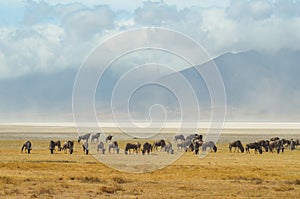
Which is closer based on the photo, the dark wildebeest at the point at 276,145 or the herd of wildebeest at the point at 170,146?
the herd of wildebeest at the point at 170,146

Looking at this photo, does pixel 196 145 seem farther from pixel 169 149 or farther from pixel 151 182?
pixel 151 182

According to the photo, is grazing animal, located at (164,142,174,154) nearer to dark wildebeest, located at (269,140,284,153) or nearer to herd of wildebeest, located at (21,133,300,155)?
herd of wildebeest, located at (21,133,300,155)

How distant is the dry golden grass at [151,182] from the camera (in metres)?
24.9

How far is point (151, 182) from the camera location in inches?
1148

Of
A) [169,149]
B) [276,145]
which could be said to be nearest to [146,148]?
[169,149]

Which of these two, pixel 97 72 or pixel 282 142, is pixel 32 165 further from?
pixel 282 142

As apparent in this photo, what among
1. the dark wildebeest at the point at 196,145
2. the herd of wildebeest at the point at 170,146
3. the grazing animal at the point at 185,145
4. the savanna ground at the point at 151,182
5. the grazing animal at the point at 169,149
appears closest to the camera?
the savanna ground at the point at 151,182

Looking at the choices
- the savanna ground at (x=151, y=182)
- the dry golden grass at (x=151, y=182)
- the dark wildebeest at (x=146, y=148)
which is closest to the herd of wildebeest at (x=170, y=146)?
the dark wildebeest at (x=146, y=148)

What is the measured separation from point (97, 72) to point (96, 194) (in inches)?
637

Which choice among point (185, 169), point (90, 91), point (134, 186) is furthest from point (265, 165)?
point (134, 186)

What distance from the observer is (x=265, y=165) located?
39938 millimetres

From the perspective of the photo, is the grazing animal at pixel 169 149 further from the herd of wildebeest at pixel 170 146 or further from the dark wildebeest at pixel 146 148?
the dark wildebeest at pixel 146 148

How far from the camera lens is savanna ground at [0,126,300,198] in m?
24.9

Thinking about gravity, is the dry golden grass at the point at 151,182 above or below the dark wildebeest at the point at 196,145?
below
